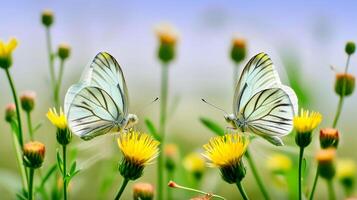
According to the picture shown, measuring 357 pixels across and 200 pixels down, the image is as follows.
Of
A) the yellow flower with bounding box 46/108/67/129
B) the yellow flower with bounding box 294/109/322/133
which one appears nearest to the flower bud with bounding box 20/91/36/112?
the yellow flower with bounding box 46/108/67/129

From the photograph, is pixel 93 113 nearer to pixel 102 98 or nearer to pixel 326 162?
pixel 102 98

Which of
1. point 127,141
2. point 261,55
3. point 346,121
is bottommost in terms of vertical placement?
point 346,121

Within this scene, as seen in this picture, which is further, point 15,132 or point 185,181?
point 185,181

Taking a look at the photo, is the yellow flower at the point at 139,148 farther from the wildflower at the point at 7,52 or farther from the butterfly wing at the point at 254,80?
the wildflower at the point at 7,52

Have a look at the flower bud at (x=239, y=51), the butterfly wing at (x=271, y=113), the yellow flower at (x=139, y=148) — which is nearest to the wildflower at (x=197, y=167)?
the flower bud at (x=239, y=51)

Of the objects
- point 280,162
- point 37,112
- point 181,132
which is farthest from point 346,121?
point 280,162

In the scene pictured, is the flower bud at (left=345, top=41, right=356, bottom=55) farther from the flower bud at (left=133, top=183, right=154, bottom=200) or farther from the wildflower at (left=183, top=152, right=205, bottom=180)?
the wildflower at (left=183, top=152, right=205, bottom=180)

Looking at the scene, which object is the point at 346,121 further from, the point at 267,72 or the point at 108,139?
the point at 267,72
